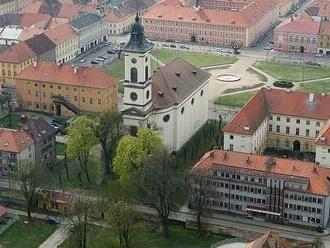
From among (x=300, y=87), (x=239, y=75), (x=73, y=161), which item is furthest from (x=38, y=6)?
(x=73, y=161)

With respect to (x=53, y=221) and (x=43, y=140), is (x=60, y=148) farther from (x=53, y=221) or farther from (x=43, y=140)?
(x=53, y=221)

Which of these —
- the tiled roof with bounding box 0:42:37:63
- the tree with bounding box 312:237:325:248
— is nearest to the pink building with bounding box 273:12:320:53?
the tiled roof with bounding box 0:42:37:63

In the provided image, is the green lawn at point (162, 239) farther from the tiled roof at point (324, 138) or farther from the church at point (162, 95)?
the tiled roof at point (324, 138)

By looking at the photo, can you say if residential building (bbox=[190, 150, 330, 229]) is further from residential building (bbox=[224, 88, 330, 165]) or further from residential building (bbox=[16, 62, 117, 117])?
residential building (bbox=[16, 62, 117, 117])

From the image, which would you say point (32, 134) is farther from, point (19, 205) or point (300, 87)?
point (300, 87)

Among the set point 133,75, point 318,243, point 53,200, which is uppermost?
point 133,75

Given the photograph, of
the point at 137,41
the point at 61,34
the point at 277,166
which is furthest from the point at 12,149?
the point at 61,34
